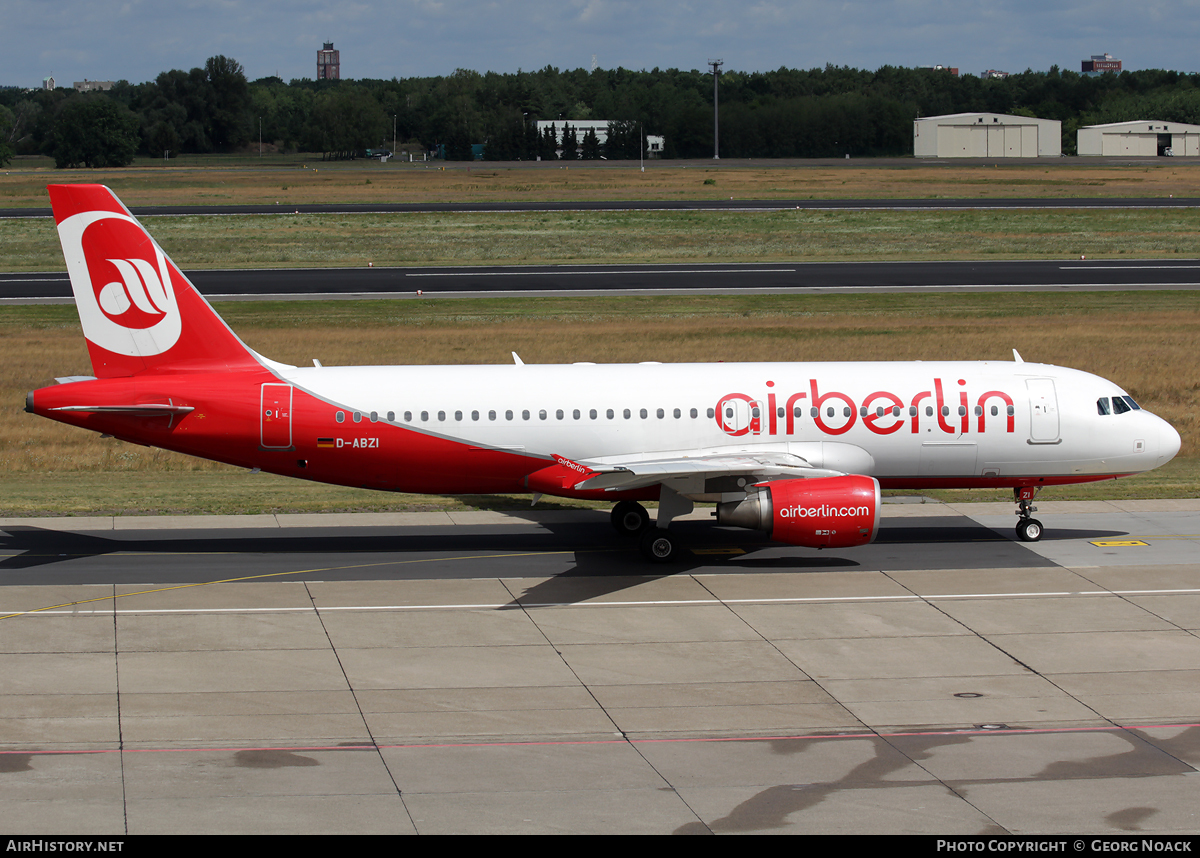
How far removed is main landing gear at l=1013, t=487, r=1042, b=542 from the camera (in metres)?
31.0

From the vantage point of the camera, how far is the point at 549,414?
29.7 metres

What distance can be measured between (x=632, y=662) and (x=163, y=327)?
13.8 m

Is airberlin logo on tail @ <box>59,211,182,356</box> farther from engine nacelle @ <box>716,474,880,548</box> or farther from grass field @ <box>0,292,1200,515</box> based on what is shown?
engine nacelle @ <box>716,474,880,548</box>

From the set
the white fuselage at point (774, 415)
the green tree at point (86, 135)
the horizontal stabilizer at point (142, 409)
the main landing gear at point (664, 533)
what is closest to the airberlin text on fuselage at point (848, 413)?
the white fuselage at point (774, 415)

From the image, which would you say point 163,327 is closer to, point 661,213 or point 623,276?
point 623,276

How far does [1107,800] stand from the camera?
1666 cm

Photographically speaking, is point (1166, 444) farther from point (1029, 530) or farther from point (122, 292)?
point (122, 292)

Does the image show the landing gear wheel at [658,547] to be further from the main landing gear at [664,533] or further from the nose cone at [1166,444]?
the nose cone at [1166,444]

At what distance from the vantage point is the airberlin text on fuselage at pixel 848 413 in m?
29.7

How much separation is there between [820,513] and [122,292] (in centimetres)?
1606

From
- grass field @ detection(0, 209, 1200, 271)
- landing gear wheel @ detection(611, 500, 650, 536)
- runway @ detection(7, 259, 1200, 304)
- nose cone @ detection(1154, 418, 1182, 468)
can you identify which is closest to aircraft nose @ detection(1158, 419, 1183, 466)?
nose cone @ detection(1154, 418, 1182, 468)

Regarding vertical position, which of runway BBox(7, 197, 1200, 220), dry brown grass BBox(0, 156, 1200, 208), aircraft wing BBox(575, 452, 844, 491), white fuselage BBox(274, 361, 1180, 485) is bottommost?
aircraft wing BBox(575, 452, 844, 491)

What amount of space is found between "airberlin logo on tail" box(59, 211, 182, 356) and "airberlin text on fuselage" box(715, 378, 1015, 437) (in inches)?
502

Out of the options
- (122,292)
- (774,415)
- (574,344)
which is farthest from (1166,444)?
(574,344)
